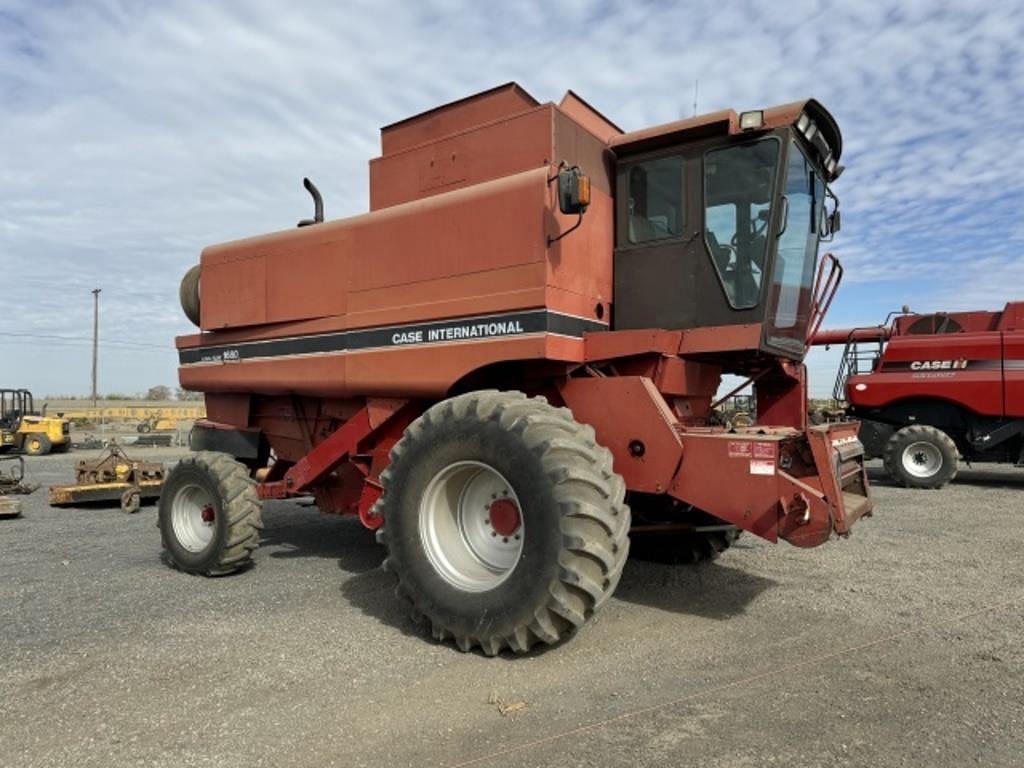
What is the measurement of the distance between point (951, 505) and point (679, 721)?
8.97 meters

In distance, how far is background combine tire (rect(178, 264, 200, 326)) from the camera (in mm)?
7676

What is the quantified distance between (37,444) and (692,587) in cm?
2430

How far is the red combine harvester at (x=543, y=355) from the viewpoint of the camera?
13.8 ft

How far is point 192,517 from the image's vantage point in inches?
263

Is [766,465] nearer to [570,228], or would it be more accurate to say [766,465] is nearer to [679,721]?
[679,721]

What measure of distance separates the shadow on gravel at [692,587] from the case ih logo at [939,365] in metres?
8.92

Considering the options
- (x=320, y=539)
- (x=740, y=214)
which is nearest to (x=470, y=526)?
(x=740, y=214)

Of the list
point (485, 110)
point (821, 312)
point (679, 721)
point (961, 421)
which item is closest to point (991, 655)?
point (679, 721)

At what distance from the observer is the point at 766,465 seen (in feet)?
13.9

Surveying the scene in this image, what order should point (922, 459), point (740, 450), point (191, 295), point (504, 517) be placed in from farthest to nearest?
1. point (922, 459)
2. point (191, 295)
3. point (504, 517)
4. point (740, 450)

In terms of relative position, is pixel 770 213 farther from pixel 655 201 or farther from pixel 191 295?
pixel 191 295

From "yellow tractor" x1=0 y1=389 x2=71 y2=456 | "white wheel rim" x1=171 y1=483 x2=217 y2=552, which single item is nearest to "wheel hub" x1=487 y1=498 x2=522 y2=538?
"white wheel rim" x1=171 y1=483 x2=217 y2=552

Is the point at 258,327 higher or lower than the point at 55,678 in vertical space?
higher

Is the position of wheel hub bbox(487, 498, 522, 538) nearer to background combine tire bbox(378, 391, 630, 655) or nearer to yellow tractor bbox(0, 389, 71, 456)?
background combine tire bbox(378, 391, 630, 655)
